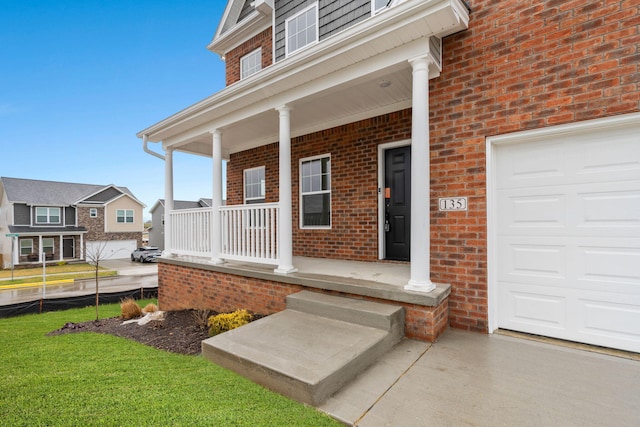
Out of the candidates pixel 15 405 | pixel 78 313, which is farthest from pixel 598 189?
pixel 78 313

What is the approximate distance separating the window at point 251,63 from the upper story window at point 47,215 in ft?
88.2

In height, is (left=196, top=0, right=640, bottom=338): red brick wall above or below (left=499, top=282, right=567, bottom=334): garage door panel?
above

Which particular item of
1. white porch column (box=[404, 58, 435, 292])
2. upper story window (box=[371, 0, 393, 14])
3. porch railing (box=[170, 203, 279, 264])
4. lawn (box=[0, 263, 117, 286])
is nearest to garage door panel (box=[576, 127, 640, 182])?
white porch column (box=[404, 58, 435, 292])

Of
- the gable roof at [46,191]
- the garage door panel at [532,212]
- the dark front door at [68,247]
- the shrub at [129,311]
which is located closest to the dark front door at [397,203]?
the garage door panel at [532,212]

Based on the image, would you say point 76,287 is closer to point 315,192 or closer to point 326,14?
point 315,192

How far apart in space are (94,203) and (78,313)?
22.8 metres

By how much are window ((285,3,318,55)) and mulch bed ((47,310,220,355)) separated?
19.8ft

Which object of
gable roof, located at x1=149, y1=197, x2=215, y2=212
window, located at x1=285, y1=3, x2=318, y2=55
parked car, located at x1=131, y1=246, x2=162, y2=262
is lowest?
parked car, located at x1=131, y1=246, x2=162, y2=262

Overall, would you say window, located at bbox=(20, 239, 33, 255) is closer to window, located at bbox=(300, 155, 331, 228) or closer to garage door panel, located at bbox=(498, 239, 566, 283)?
window, located at bbox=(300, 155, 331, 228)

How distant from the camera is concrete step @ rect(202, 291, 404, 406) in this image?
2.28 metres

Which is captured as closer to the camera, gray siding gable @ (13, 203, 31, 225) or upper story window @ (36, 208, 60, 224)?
gray siding gable @ (13, 203, 31, 225)

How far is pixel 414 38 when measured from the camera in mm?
3279

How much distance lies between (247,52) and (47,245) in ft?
90.6

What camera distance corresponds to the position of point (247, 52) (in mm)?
8391
